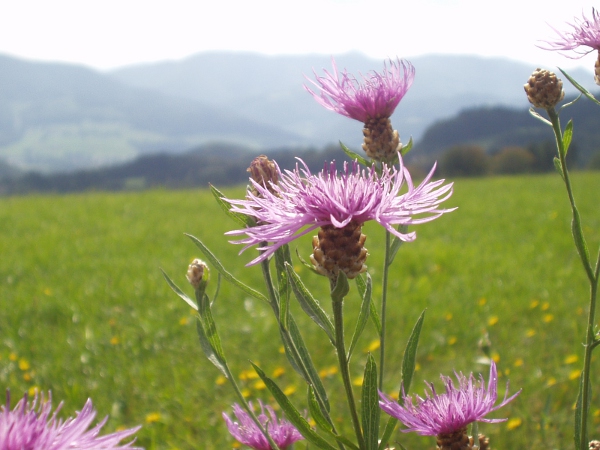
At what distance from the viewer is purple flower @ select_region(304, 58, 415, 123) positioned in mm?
1164

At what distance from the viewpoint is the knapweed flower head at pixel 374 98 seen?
1165 millimetres

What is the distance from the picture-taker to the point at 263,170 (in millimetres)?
969

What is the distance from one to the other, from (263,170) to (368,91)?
1.18ft

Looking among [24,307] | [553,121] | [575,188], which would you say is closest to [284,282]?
[553,121]

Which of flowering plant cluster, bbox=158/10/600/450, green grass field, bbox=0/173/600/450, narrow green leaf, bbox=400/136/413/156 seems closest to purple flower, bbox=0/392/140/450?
flowering plant cluster, bbox=158/10/600/450

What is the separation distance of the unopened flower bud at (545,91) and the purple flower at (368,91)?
9.6 inches

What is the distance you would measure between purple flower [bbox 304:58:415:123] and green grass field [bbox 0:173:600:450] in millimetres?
1003

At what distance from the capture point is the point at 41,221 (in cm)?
677

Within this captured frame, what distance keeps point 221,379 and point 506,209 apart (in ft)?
17.3

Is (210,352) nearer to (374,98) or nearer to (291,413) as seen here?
(291,413)

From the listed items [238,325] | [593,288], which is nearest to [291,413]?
[593,288]

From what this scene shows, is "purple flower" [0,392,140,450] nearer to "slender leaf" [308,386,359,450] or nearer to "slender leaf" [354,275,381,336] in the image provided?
"slender leaf" [308,386,359,450]

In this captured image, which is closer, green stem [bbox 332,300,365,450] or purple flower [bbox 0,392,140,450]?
purple flower [bbox 0,392,140,450]

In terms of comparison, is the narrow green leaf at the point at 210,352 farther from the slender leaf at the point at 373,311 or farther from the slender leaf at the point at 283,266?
the slender leaf at the point at 373,311
